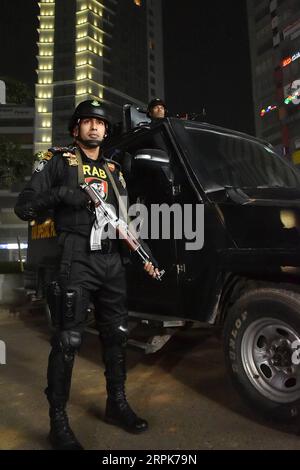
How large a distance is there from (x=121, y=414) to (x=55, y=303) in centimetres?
88

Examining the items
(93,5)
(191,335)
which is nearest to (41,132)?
(93,5)

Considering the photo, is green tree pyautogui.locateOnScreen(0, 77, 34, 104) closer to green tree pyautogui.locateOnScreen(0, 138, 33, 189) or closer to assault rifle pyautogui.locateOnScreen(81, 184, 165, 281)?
green tree pyautogui.locateOnScreen(0, 138, 33, 189)

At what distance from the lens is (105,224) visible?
251cm

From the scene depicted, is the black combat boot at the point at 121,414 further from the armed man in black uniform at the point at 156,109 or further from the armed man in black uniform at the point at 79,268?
the armed man in black uniform at the point at 156,109

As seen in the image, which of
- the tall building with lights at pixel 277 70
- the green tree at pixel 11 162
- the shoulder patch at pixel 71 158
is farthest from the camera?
the tall building with lights at pixel 277 70

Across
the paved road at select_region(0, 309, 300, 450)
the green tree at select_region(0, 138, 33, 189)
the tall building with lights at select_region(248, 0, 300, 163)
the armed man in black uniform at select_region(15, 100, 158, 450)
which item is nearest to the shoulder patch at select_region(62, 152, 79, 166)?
the armed man in black uniform at select_region(15, 100, 158, 450)

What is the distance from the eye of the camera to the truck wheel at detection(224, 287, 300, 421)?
229cm

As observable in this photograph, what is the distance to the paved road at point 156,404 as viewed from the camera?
2.28m

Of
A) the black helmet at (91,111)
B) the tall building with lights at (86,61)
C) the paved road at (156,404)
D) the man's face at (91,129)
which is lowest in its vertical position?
the paved road at (156,404)

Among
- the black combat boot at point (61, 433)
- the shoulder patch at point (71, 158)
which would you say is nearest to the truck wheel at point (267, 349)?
the black combat boot at point (61, 433)

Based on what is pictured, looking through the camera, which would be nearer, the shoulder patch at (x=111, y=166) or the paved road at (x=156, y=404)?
the paved road at (x=156, y=404)

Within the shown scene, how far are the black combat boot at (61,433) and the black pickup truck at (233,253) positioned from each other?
1.12 meters

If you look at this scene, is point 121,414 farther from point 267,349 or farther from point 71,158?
point 71,158

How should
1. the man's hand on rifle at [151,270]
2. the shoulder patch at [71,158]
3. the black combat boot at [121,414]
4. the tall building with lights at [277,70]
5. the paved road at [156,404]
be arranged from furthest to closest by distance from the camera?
1. the tall building with lights at [277,70]
2. the man's hand on rifle at [151,270]
3. the shoulder patch at [71,158]
4. the black combat boot at [121,414]
5. the paved road at [156,404]
